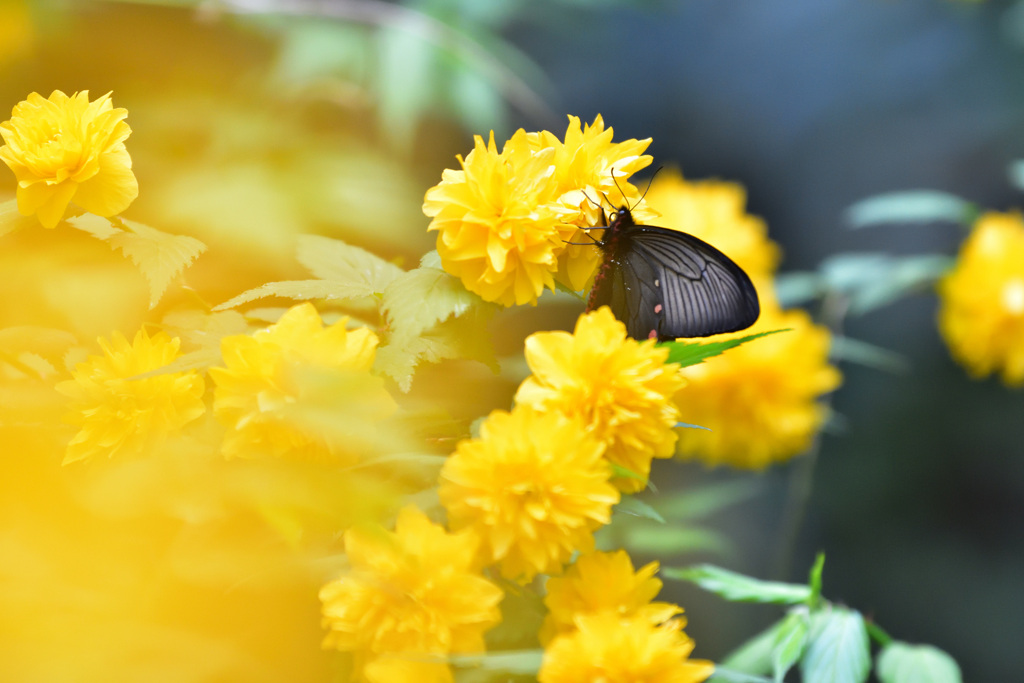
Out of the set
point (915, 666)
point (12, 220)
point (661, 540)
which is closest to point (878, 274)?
point (661, 540)

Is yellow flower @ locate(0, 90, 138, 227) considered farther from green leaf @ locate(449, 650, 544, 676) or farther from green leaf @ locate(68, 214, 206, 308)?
green leaf @ locate(449, 650, 544, 676)

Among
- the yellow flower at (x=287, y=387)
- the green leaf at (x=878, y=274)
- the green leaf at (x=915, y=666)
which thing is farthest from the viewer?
the green leaf at (x=878, y=274)

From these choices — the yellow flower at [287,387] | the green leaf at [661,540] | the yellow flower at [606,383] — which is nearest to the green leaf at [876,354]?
the green leaf at [661,540]

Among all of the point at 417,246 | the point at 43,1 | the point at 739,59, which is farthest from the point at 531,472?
the point at 739,59

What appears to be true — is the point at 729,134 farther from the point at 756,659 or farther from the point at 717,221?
the point at 756,659

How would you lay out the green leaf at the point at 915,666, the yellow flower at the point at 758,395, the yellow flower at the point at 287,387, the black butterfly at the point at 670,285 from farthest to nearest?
the yellow flower at the point at 758,395
the green leaf at the point at 915,666
the black butterfly at the point at 670,285
the yellow flower at the point at 287,387

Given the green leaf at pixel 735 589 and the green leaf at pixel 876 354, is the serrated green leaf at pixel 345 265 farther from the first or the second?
the green leaf at pixel 876 354
